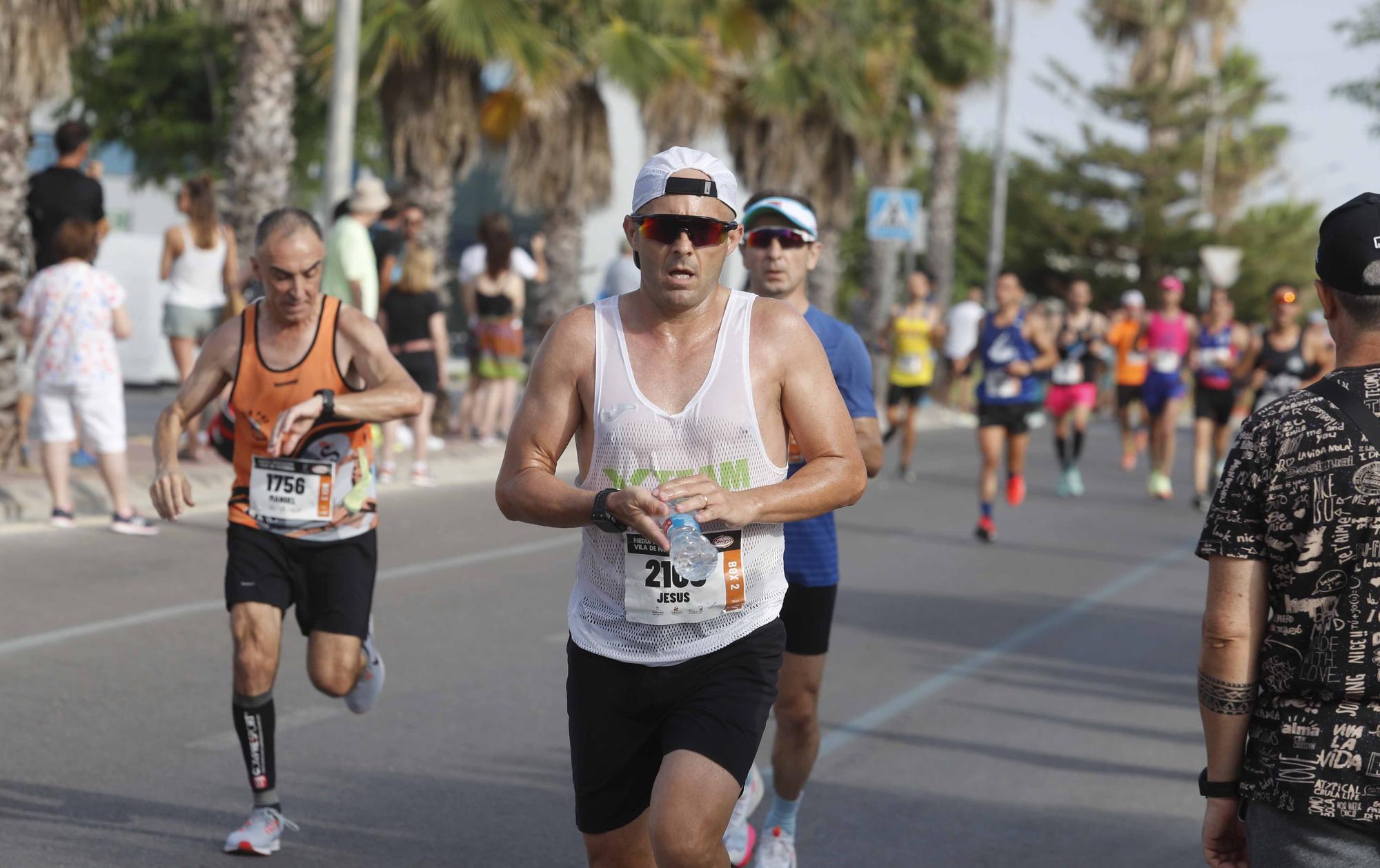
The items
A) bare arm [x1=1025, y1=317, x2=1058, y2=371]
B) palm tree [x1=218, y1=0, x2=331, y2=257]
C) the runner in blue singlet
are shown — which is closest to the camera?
the runner in blue singlet

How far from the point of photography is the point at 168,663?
7430mm

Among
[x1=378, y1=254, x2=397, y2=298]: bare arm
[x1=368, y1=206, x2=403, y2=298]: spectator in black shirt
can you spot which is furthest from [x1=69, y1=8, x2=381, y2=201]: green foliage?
[x1=378, y1=254, x2=397, y2=298]: bare arm

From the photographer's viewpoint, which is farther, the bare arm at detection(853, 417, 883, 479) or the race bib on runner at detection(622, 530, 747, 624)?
the bare arm at detection(853, 417, 883, 479)

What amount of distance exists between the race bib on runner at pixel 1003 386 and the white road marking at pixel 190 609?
3631 mm

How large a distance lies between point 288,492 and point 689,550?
2298 millimetres

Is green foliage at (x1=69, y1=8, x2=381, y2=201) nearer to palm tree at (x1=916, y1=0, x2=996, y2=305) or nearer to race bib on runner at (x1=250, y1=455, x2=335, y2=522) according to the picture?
palm tree at (x1=916, y1=0, x2=996, y2=305)

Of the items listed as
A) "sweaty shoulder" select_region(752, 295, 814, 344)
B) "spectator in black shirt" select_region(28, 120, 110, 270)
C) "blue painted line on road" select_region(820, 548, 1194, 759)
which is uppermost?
"spectator in black shirt" select_region(28, 120, 110, 270)

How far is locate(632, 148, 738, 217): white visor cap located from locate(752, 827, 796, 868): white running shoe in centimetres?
216

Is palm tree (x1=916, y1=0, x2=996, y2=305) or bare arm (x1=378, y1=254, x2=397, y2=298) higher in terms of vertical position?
palm tree (x1=916, y1=0, x2=996, y2=305)

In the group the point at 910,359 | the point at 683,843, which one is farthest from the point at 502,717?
the point at 910,359

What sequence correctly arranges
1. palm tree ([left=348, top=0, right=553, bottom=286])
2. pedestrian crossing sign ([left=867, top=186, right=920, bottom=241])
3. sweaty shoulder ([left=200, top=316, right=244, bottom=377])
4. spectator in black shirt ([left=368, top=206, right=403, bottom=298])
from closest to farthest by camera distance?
sweaty shoulder ([left=200, top=316, right=244, bottom=377])
spectator in black shirt ([left=368, top=206, right=403, bottom=298])
palm tree ([left=348, top=0, right=553, bottom=286])
pedestrian crossing sign ([left=867, top=186, right=920, bottom=241])

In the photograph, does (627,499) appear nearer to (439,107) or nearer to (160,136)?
(439,107)

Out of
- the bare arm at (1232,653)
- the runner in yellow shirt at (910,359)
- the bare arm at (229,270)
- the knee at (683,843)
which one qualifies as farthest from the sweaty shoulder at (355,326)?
the runner in yellow shirt at (910,359)

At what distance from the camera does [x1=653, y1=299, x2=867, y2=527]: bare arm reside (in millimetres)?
3605
